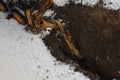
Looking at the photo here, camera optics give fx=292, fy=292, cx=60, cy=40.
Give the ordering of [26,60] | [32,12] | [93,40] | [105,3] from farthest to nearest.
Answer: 1. [105,3]
2. [32,12]
3. [26,60]
4. [93,40]

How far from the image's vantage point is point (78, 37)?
1035cm

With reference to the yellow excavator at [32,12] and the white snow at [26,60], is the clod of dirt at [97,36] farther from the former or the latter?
the white snow at [26,60]

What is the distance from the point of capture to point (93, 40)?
10039 millimetres

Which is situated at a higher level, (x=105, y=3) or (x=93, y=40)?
(x=105, y=3)

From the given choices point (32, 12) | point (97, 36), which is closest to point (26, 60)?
point (32, 12)

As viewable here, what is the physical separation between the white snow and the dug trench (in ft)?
0.97

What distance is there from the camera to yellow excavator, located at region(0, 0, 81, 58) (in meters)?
9.91

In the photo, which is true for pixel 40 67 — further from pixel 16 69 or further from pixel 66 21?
pixel 66 21

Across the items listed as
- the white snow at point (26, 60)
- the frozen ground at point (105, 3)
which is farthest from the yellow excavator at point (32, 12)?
the frozen ground at point (105, 3)

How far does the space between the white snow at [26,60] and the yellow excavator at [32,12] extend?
0.42 m

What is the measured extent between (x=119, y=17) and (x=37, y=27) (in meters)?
3.04

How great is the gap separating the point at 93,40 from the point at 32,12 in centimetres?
255

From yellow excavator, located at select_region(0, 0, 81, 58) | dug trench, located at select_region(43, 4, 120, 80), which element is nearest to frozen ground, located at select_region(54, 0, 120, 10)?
dug trench, located at select_region(43, 4, 120, 80)

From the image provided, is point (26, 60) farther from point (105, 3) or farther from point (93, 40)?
point (105, 3)
